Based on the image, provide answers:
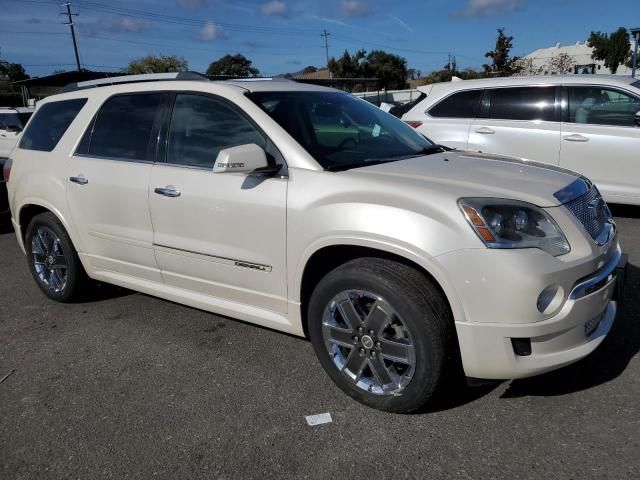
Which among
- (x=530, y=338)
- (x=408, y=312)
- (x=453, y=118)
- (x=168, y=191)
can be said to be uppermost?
(x=453, y=118)

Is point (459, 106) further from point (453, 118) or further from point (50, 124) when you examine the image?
point (50, 124)

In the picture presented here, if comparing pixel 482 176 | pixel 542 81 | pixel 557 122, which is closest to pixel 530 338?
pixel 482 176

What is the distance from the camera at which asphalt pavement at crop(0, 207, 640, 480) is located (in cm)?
246

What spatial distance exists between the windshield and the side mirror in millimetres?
304

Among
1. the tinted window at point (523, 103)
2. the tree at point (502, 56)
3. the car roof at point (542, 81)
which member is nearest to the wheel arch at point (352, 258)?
the tinted window at point (523, 103)

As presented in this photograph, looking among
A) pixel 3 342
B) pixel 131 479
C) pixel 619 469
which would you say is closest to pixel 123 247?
pixel 3 342

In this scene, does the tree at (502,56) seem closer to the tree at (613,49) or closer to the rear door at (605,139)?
the tree at (613,49)

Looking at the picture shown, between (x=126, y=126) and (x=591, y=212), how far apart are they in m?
3.10

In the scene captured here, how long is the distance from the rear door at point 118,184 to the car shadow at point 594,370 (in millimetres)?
2464

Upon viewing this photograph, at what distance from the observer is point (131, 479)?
7.93 feet

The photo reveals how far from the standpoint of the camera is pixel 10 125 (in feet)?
39.9

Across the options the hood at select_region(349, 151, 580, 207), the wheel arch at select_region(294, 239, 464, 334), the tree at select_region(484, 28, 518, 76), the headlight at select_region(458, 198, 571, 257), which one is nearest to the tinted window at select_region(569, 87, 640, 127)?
the hood at select_region(349, 151, 580, 207)

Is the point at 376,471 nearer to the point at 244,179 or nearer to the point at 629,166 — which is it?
the point at 244,179

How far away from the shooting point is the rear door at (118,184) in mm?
3709
